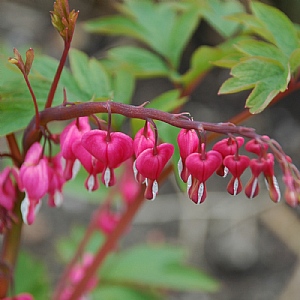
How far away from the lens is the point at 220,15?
169cm

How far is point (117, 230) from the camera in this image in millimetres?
1611

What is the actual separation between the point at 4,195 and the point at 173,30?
861 millimetres

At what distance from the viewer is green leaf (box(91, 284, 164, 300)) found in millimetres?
2168

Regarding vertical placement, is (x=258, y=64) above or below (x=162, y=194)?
above

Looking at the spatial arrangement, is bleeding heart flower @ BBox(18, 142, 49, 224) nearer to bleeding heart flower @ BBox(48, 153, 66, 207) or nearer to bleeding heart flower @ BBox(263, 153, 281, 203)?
bleeding heart flower @ BBox(48, 153, 66, 207)

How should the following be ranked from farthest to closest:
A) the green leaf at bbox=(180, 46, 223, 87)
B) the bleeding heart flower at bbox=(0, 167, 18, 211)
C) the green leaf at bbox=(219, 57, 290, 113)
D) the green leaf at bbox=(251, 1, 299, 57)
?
the green leaf at bbox=(180, 46, 223, 87)
the green leaf at bbox=(251, 1, 299, 57)
the bleeding heart flower at bbox=(0, 167, 18, 211)
the green leaf at bbox=(219, 57, 290, 113)

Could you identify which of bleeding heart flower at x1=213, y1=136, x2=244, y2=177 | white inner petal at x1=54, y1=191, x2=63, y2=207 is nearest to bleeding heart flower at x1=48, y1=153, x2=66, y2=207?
white inner petal at x1=54, y1=191, x2=63, y2=207

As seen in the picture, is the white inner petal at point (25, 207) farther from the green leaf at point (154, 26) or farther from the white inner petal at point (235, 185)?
the green leaf at point (154, 26)

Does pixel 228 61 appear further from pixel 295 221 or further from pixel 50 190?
pixel 295 221

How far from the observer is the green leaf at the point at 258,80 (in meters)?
0.98

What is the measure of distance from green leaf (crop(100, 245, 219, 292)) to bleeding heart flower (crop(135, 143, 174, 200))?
3.90 ft

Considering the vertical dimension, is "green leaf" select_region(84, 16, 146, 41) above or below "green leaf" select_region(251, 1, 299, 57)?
below

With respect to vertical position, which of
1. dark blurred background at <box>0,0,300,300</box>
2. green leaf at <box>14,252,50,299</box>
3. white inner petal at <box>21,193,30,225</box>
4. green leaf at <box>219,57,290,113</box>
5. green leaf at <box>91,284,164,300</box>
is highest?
green leaf at <box>219,57,290,113</box>

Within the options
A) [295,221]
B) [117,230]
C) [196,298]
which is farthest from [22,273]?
[295,221]
